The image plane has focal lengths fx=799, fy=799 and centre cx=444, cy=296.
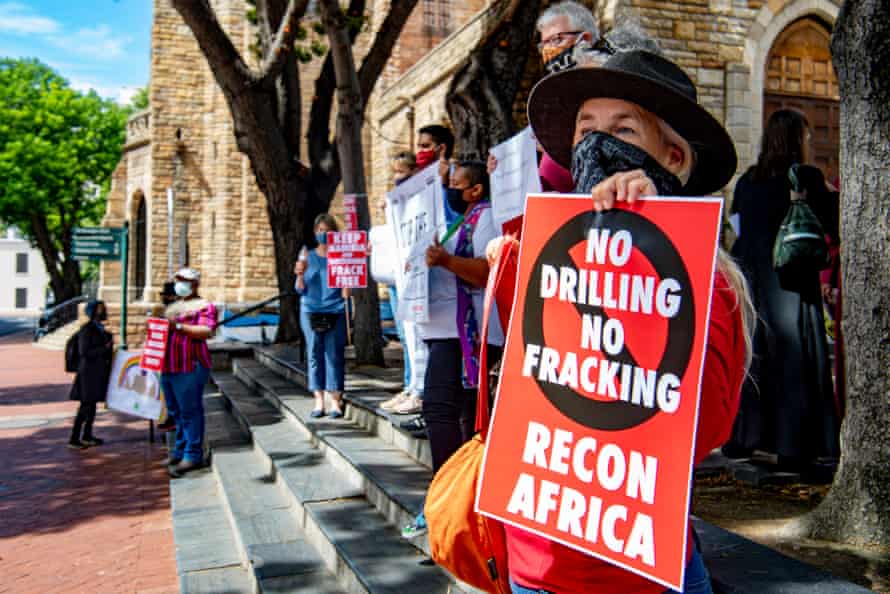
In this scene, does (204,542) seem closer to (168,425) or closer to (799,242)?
(799,242)

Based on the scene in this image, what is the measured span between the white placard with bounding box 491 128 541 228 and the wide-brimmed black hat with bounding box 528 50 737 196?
148cm

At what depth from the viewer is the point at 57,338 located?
27844mm

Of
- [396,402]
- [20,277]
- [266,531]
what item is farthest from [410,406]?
[20,277]

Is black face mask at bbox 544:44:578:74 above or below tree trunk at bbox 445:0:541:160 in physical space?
below

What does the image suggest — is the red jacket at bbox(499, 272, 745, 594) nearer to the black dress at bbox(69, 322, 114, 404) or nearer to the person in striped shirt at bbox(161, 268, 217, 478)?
A: the person in striped shirt at bbox(161, 268, 217, 478)

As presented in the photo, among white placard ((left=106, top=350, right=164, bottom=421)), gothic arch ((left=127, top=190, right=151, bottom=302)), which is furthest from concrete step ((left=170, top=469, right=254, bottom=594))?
gothic arch ((left=127, top=190, right=151, bottom=302))

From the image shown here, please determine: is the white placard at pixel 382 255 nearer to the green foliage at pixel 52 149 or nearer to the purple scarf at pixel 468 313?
the purple scarf at pixel 468 313

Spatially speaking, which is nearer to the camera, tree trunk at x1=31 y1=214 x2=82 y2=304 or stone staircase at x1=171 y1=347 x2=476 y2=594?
stone staircase at x1=171 y1=347 x2=476 y2=594

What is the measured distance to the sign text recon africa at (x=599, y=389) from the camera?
137cm

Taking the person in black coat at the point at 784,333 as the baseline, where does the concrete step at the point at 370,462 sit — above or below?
below

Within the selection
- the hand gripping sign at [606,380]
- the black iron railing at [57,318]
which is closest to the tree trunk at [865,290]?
the hand gripping sign at [606,380]

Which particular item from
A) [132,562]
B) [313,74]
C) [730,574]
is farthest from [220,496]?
[313,74]

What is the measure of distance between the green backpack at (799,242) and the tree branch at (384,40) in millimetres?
8979

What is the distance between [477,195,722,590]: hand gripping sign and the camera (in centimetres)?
134
